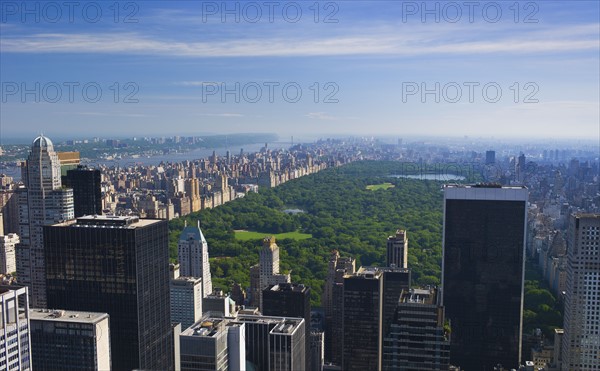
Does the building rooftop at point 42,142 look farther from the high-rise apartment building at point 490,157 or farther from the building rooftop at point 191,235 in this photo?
the high-rise apartment building at point 490,157

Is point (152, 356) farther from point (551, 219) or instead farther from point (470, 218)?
point (551, 219)

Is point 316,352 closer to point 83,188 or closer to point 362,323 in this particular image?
point 362,323

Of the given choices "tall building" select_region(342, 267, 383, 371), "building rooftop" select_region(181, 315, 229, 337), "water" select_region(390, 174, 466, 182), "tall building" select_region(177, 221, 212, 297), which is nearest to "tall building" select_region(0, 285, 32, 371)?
"building rooftop" select_region(181, 315, 229, 337)

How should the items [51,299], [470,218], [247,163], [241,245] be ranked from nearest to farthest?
[51,299], [470,218], [241,245], [247,163]

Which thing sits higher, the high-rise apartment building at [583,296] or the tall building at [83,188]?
the tall building at [83,188]

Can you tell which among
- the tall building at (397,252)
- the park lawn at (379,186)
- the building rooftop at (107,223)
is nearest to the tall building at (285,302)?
the building rooftop at (107,223)

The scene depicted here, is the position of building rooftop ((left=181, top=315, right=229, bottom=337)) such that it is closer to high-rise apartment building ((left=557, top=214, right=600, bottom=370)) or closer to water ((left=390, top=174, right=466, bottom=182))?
high-rise apartment building ((left=557, top=214, right=600, bottom=370))

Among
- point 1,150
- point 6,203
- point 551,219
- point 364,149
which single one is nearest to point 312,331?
point 1,150
